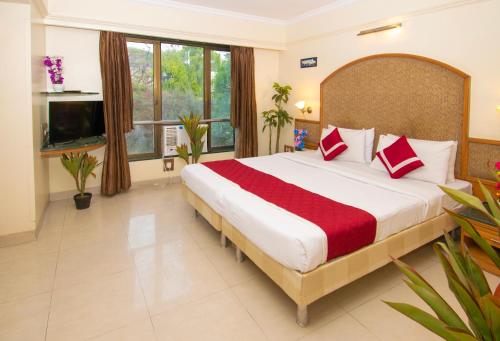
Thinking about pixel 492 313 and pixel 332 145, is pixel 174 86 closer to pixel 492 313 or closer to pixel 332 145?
pixel 332 145

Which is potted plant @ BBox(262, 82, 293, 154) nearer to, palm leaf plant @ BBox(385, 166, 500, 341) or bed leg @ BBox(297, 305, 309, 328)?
bed leg @ BBox(297, 305, 309, 328)

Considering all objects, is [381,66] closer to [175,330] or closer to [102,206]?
[175,330]

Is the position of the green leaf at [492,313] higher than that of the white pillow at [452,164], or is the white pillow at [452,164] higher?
the white pillow at [452,164]

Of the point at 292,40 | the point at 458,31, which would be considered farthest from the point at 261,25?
the point at 458,31

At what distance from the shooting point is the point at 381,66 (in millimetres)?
3953

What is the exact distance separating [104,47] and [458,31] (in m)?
4.31

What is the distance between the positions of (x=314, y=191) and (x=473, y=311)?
211 cm

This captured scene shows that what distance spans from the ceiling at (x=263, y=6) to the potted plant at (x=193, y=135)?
167 centimetres

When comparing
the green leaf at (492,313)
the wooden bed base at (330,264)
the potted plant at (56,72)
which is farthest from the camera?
the potted plant at (56,72)

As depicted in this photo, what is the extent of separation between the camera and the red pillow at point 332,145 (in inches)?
163

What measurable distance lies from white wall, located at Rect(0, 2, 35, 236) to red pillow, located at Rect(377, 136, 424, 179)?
374cm

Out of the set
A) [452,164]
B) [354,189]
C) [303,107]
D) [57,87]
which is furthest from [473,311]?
[303,107]

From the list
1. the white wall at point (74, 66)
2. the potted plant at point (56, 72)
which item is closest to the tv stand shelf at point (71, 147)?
the white wall at point (74, 66)

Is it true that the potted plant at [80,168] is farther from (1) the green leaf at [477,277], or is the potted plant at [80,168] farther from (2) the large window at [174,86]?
(1) the green leaf at [477,277]
